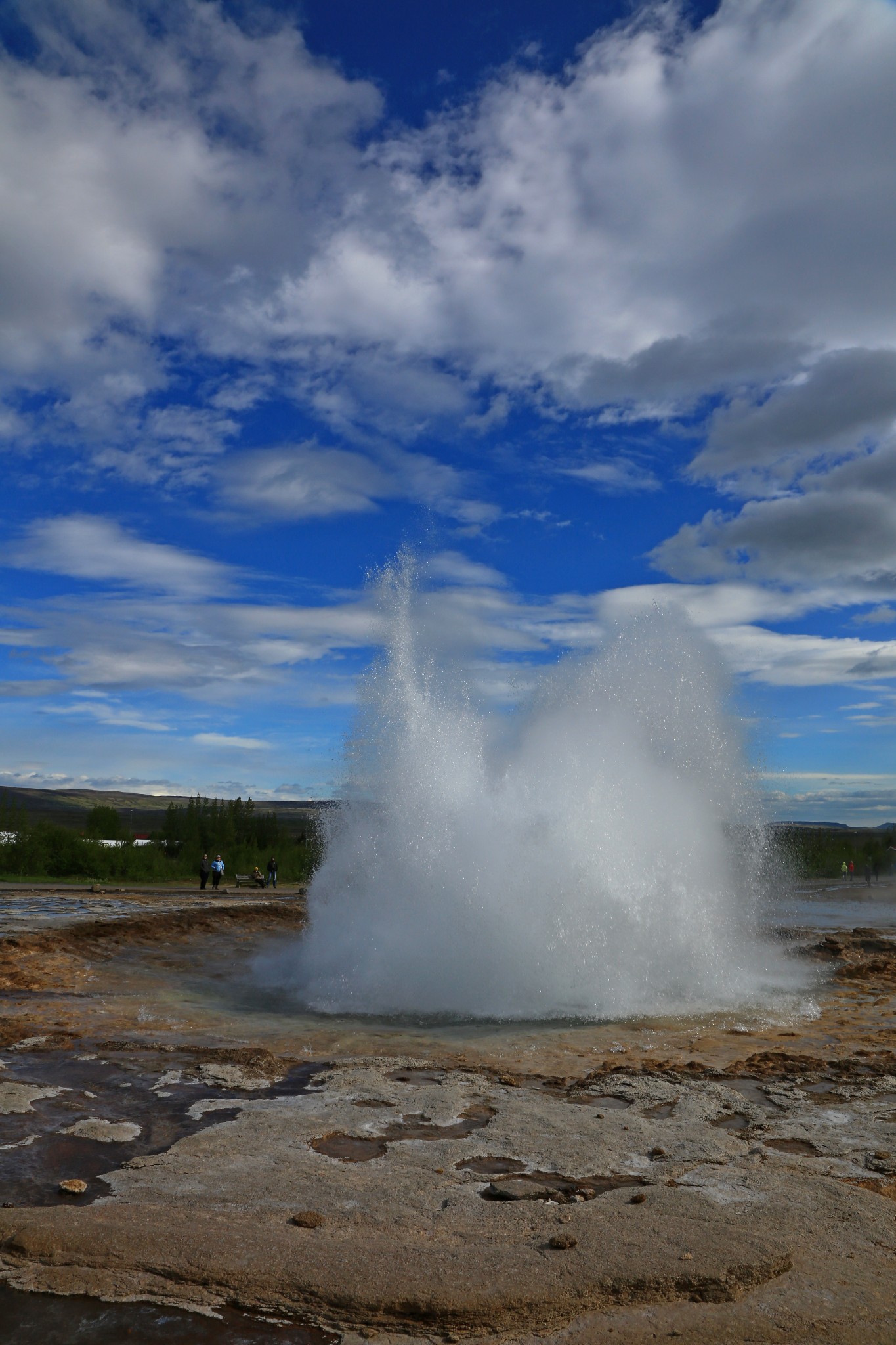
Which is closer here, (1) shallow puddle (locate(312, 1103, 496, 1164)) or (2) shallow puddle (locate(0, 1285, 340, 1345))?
(2) shallow puddle (locate(0, 1285, 340, 1345))

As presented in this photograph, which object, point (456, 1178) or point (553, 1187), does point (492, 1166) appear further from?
point (553, 1187)

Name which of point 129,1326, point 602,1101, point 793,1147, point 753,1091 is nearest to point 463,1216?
point 129,1326

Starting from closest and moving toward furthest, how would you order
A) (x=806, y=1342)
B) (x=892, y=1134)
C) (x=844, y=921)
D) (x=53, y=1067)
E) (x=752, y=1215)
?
1. (x=806, y=1342)
2. (x=752, y=1215)
3. (x=892, y=1134)
4. (x=53, y=1067)
5. (x=844, y=921)

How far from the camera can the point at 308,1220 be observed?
4387 mm

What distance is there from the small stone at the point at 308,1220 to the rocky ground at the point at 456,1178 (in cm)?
2

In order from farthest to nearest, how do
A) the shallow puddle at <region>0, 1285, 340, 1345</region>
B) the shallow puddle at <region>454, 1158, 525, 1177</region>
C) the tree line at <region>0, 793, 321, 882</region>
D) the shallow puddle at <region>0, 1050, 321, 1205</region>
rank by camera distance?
the tree line at <region>0, 793, 321, 882</region> → the shallow puddle at <region>454, 1158, 525, 1177</region> → the shallow puddle at <region>0, 1050, 321, 1205</region> → the shallow puddle at <region>0, 1285, 340, 1345</region>

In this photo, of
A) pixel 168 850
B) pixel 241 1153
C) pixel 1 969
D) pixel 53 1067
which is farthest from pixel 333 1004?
pixel 168 850

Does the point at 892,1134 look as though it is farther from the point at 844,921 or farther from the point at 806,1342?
the point at 844,921

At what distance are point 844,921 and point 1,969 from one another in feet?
89.1

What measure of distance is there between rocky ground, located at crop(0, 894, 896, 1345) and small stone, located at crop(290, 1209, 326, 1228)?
0.02m

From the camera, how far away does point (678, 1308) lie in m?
3.61

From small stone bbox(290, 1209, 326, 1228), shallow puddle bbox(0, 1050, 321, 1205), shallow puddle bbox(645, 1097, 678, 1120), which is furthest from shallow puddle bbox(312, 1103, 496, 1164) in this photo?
shallow puddle bbox(645, 1097, 678, 1120)

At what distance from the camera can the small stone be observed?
14.3 feet

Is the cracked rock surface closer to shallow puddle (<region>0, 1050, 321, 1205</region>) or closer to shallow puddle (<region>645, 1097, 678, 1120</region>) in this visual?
shallow puddle (<region>645, 1097, 678, 1120</region>)
